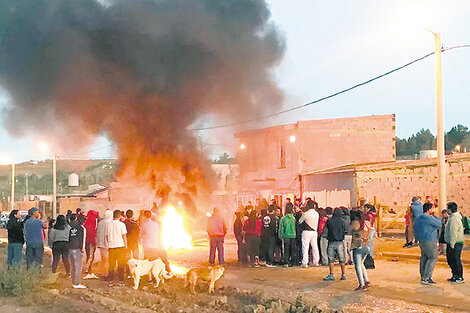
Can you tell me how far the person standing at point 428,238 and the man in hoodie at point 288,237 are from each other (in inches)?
144

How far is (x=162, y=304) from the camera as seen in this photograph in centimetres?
998

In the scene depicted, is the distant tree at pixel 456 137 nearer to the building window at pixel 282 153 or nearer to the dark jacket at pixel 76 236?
the building window at pixel 282 153

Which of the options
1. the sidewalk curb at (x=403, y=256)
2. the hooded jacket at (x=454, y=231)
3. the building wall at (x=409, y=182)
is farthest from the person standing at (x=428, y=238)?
the building wall at (x=409, y=182)

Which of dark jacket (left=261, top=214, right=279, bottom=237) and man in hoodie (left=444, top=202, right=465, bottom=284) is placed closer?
man in hoodie (left=444, top=202, right=465, bottom=284)

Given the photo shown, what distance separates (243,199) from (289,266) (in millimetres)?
20425

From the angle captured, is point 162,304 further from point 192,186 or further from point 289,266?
point 192,186

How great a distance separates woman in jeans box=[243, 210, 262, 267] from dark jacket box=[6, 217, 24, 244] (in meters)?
5.45

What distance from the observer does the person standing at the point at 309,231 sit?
46.8ft

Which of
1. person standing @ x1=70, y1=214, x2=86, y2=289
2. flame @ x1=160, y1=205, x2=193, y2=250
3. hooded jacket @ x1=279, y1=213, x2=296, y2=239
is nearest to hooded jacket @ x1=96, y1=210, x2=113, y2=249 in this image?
person standing @ x1=70, y1=214, x2=86, y2=289

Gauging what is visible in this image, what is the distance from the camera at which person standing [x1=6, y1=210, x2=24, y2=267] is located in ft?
43.6

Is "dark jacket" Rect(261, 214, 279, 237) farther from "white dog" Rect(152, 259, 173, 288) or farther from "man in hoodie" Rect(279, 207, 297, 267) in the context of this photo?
"white dog" Rect(152, 259, 173, 288)

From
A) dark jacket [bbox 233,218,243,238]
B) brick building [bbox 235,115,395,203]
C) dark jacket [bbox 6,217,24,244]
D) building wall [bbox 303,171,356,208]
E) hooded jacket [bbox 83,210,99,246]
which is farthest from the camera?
brick building [bbox 235,115,395,203]

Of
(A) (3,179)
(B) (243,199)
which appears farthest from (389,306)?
(A) (3,179)

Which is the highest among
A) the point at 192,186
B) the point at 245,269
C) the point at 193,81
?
the point at 193,81
